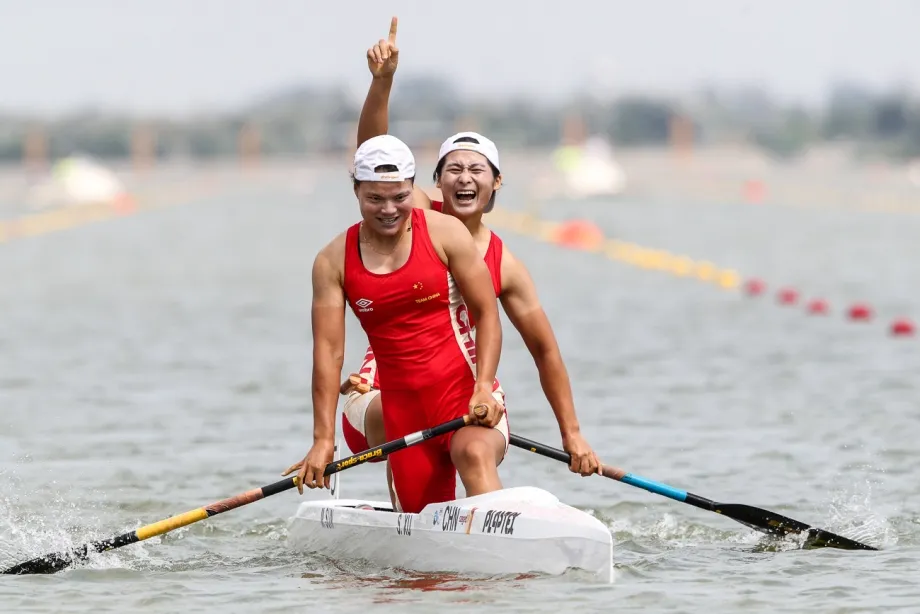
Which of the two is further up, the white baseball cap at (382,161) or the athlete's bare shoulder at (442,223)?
the white baseball cap at (382,161)

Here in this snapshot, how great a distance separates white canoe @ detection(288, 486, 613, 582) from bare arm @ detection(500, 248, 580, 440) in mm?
458

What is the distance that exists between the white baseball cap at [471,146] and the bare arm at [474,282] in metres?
0.54

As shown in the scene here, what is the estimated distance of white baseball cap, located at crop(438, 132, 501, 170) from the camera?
9.49 meters

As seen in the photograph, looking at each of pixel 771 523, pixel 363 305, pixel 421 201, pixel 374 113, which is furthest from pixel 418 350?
pixel 771 523

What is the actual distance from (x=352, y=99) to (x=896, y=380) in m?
93.6

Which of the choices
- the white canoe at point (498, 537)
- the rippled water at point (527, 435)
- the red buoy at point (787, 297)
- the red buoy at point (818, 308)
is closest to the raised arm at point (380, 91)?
the white canoe at point (498, 537)

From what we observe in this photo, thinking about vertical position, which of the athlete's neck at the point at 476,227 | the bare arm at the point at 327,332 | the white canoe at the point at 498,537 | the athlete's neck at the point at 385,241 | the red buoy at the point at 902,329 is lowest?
the white canoe at the point at 498,537

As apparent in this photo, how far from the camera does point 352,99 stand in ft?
359

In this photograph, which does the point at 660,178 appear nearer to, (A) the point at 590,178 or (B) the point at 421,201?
(A) the point at 590,178

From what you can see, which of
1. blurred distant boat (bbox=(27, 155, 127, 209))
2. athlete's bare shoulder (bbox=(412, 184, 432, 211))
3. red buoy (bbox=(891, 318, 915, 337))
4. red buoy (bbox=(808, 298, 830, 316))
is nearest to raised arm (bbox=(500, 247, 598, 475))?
athlete's bare shoulder (bbox=(412, 184, 432, 211))

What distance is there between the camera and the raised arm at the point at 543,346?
30.2 feet

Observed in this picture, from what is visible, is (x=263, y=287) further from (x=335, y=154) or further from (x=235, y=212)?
(x=335, y=154)

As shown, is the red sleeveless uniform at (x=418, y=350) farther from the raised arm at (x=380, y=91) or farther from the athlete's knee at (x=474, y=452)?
the raised arm at (x=380, y=91)

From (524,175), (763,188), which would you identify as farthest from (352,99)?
(763,188)
